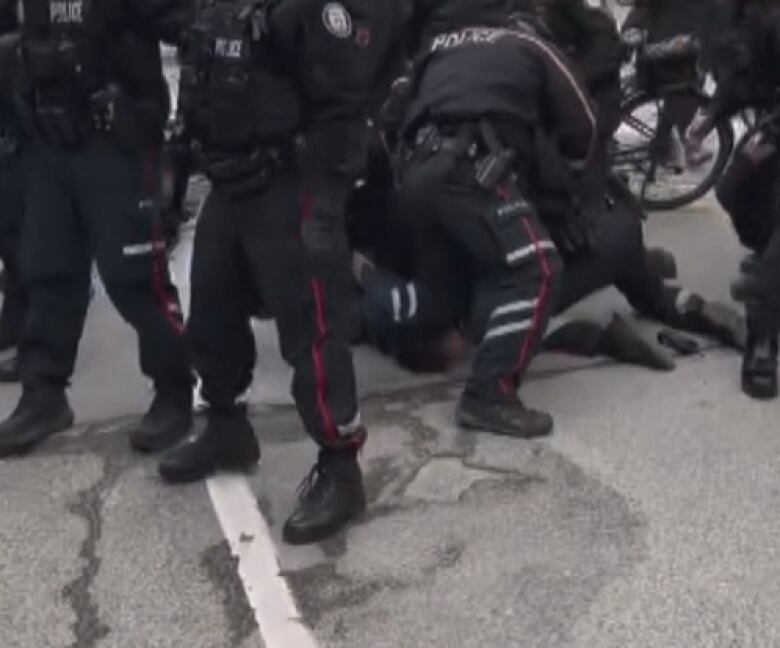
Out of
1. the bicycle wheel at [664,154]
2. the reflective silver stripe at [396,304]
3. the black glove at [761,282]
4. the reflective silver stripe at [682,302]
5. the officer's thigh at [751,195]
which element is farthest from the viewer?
the bicycle wheel at [664,154]

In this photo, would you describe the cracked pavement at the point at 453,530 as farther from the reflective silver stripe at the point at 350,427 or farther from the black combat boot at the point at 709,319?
the reflective silver stripe at the point at 350,427

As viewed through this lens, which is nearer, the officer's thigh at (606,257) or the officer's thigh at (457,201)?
the officer's thigh at (457,201)

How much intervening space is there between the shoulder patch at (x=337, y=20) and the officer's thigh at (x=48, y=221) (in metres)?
1.15

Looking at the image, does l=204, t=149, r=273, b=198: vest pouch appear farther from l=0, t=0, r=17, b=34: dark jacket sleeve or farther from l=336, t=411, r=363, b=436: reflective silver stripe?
l=0, t=0, r=17, b=34: dark jacket sleeve

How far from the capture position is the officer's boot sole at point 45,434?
4957mm

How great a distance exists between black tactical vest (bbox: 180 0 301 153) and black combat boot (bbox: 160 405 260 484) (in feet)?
3.05

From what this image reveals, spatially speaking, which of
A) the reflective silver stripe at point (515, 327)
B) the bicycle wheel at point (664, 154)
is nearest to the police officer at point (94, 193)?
the reflective silver stripe at point (515, 327)

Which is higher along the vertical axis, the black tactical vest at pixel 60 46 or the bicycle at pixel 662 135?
the black tactical vest at pixel 60 46

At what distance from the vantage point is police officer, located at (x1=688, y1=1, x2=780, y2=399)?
5.24m

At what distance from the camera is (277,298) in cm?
422

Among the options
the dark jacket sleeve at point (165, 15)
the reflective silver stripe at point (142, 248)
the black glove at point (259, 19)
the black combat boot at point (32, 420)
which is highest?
the black glove at point (259, 19)

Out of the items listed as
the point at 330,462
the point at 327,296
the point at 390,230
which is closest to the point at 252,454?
the point at 330,462

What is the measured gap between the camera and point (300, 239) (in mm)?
4164

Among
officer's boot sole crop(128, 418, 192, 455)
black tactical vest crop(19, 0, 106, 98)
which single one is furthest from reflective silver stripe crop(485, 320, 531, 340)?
black tactical vest crop(19, 0, 106, 98)
